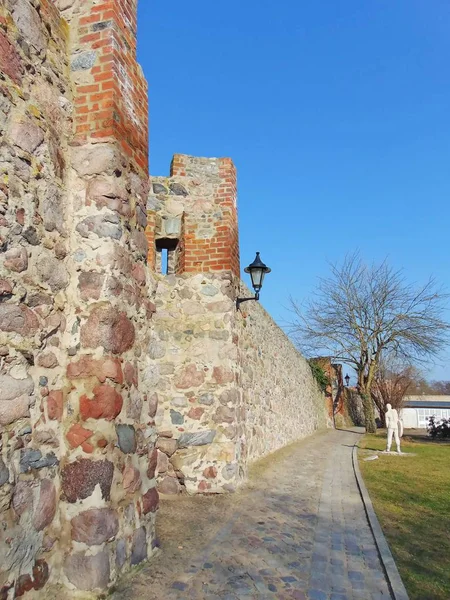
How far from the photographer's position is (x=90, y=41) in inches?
141

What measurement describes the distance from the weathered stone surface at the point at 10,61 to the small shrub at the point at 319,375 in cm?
2191

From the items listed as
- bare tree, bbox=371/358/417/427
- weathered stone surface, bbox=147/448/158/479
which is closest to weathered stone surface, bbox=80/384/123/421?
weathered stone surface, bbox=147/448/158/479

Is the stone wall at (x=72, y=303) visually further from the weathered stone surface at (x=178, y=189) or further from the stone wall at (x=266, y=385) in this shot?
the stone wall at (x=266, y=385)

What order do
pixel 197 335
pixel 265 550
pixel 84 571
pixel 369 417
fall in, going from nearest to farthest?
pixel 84 571 → pixel 265 550 → pixel 197 335 → pixel 369 417

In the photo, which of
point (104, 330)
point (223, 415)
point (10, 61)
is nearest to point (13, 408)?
point (104, 330)

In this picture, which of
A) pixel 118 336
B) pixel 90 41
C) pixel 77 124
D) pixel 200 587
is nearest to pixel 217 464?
pixel 200 587

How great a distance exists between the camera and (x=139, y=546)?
343 centimetres

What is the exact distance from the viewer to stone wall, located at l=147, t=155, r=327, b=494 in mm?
6438

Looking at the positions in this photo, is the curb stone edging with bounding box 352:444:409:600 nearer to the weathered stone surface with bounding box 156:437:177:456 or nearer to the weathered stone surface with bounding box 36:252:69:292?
the weathered stone surface with bounding box 156:437:177:456

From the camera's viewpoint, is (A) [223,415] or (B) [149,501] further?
(A) [223,415]

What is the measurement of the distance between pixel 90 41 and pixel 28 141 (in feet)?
3.86

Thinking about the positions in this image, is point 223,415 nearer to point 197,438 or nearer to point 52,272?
point 197,438

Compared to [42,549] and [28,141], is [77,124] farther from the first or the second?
[42,549]

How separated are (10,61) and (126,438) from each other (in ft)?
8.32
